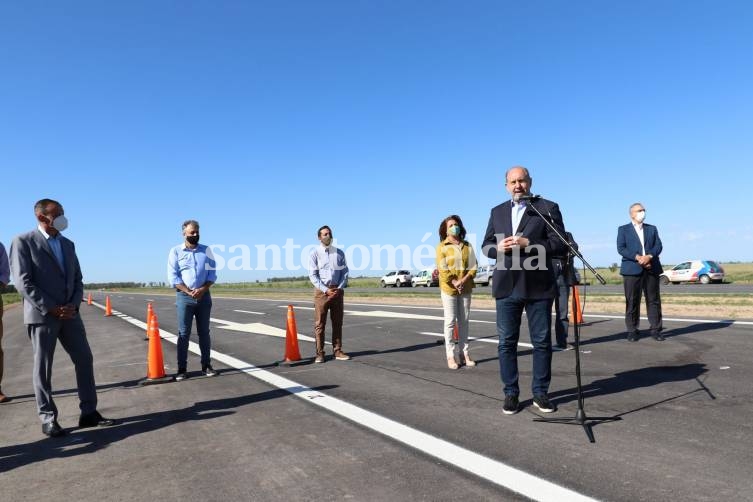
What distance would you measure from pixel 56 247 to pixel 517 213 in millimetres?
4299

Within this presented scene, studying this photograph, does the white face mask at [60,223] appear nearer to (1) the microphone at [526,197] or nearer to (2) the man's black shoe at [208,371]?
(2) the man's black shoe at [208,371]

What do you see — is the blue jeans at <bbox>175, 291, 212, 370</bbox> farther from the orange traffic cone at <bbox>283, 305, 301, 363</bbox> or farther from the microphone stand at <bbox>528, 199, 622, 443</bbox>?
the microphone stand at <bbox>528, 199, 622, 443</bbox>

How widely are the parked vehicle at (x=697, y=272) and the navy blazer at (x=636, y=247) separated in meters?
25.3

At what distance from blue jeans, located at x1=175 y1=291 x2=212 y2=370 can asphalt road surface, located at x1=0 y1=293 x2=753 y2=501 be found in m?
0.33

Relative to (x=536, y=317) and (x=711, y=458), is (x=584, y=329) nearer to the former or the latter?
(x=536, y=317)

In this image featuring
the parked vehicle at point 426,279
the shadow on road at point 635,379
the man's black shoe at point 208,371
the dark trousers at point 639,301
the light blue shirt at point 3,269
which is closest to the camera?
the shadow on road at point 635,379

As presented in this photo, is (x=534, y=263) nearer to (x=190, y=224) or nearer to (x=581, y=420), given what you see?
(x=581, y=420)

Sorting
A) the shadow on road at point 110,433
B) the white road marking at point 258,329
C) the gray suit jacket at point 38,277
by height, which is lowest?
the white road marking at point 258,329

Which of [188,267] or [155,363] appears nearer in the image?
[155,363]

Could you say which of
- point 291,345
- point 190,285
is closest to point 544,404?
point 291,345

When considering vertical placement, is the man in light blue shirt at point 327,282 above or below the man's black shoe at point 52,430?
above

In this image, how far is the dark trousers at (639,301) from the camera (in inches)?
330

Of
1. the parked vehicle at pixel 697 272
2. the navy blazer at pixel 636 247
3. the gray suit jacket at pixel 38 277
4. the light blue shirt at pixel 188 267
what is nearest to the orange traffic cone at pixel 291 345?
the light blue shirt at pixel 188 267

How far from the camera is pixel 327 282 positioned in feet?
26.5
